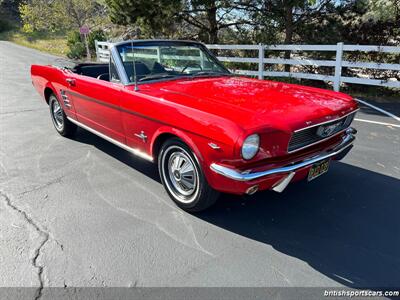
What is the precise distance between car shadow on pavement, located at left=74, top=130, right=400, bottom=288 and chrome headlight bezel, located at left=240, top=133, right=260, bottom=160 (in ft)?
2.55

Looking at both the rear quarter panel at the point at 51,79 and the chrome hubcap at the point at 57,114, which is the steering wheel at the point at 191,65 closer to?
the rear quarter panel at the point at 51,79

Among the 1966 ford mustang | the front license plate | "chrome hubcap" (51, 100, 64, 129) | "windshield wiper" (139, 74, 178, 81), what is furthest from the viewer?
"chrome hubcap" (51, 100, 64, 129)

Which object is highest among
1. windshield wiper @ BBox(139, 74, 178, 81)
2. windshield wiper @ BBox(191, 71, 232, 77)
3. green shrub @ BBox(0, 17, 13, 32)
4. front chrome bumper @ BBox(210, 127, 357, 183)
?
green shrub @ BBox(0, 17, 13, 32)

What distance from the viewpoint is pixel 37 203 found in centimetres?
378

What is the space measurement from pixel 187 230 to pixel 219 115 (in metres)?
1.11

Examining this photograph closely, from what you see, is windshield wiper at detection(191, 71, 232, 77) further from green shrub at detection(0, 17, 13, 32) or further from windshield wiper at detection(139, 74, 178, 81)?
green shrub at detection(0, 17, 13, 32)

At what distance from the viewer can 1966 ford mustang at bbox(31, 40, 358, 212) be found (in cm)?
288

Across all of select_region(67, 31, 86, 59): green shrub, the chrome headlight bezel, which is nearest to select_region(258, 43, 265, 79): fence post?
the chrome headlight bezel

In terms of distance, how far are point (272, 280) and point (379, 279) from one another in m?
0.78

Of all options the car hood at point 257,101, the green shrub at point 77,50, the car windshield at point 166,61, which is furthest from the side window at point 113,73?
the green shrub at point 77,50

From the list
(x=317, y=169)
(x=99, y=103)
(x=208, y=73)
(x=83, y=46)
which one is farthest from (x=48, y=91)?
(x=83, y=46)

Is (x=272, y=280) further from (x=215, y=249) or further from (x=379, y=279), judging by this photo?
(x=379, y=279)

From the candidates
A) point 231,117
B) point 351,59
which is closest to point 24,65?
point 351,59

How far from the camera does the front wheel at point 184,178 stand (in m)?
3.24
